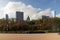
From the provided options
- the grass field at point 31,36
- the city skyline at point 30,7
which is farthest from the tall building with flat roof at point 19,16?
the grass field at point 31,36

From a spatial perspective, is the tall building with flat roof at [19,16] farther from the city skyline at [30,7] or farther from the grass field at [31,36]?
the grass field at [31,36]

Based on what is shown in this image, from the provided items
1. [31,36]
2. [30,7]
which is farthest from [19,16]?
[31,36]

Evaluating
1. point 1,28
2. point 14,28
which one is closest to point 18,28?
point 14,28

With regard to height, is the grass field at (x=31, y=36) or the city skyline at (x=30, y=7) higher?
the city skyline at (x=30, y=7)

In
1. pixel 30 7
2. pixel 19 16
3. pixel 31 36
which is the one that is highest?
pixel 30 7

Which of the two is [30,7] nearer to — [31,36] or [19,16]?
[19,16]

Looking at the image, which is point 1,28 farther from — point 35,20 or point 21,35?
point 35,20

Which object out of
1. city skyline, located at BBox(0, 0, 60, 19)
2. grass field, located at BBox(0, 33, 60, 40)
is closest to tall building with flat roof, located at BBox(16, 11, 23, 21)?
city skyline, located at BBox(0, 0, 60, 19)

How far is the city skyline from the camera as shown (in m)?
3.89

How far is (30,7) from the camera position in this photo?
3.94 meters

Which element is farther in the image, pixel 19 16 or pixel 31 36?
pixel 31 36

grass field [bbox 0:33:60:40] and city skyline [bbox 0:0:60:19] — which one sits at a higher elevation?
city skyline [bbox 0:0:60:19]

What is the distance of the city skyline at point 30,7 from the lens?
12.8ft

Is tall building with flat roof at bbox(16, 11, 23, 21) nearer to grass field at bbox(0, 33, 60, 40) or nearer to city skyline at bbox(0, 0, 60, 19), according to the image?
city skyline at bbox(0, 0, 60, 19)
